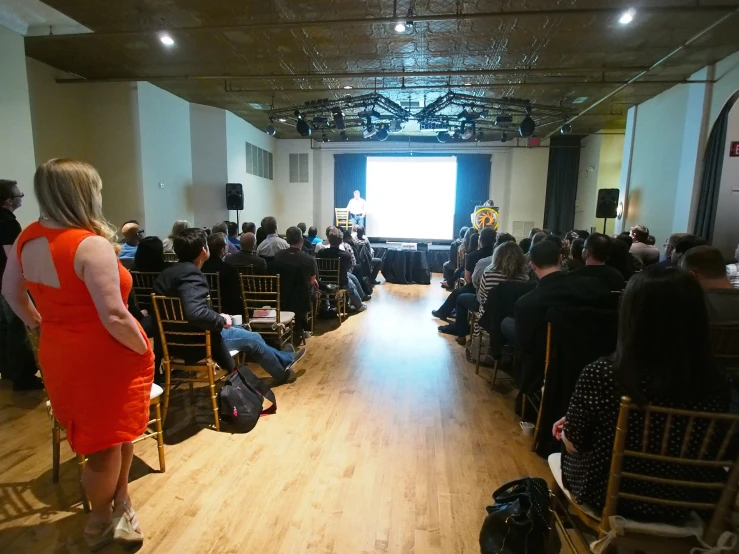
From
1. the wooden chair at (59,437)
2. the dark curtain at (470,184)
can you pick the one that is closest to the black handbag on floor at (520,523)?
the wooden chair at (59,437)

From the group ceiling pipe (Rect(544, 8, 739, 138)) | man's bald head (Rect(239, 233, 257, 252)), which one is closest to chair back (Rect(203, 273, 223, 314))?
man's bald head (Rect(239, 233, 257, 252))

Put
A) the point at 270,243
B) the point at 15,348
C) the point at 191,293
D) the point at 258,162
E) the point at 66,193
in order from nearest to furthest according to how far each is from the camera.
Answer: the point at 66,193, the point at 191,293, the point at 15,348, the point at 270,243, the point at 258,162

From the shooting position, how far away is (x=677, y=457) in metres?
1.16

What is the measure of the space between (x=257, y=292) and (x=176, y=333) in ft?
3.45

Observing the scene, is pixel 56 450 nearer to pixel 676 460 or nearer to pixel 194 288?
pixel 194 288

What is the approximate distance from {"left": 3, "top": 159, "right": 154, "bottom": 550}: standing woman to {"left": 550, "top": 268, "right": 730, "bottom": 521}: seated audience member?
1.56 meters

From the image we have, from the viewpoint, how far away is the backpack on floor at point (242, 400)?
8.84 feet

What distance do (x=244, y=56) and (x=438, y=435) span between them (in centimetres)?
572

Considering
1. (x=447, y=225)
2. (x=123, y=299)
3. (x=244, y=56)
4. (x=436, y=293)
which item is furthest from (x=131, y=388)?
(x=447, y=225)

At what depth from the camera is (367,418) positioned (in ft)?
9.66

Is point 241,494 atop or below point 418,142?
below

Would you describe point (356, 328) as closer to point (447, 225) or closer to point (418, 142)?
point (447, 225)

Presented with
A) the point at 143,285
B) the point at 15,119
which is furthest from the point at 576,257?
the point at 15,119

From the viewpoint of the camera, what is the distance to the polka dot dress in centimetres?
119
